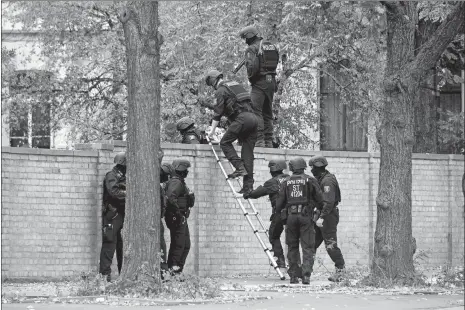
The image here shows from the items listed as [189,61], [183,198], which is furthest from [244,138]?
[189,61]

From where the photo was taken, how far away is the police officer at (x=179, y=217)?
1794 centimetres

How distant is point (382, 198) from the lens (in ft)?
56.0

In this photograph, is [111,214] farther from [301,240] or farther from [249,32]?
[249,32]

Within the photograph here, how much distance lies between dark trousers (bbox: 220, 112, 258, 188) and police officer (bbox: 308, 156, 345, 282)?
3.94 feet

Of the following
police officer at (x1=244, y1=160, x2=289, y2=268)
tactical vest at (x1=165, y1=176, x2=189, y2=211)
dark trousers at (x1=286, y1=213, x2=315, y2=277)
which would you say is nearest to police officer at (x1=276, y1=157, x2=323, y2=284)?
dark trousers at (x1=286, y1=213, x2=315, y2=277)

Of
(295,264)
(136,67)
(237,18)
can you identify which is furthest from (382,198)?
(237,18)

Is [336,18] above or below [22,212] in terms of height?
above

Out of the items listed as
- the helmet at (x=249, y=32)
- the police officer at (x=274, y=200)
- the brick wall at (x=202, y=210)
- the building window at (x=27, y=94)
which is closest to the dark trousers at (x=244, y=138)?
the police officer at (x=274, y=200)

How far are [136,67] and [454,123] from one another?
14.2 metres

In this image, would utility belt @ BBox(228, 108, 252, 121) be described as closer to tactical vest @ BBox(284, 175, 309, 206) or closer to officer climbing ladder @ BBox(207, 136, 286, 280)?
tactical vest @ BBox(284, 175, 309, 206)

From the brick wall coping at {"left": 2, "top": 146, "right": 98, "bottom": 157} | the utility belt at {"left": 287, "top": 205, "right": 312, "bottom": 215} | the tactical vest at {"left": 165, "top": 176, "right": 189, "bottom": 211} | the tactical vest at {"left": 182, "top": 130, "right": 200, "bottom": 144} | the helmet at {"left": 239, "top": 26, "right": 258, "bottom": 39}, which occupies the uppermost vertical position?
the helmet at {"left": 239, "top": 26, "right": 258, "bottom": 39}

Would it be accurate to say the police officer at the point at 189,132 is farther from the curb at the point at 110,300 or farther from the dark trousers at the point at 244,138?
the curb at the point at 110,300

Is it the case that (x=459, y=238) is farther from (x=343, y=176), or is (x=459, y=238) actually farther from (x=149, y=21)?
(x=149, y=21)

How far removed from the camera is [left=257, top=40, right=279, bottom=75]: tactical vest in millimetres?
18453
